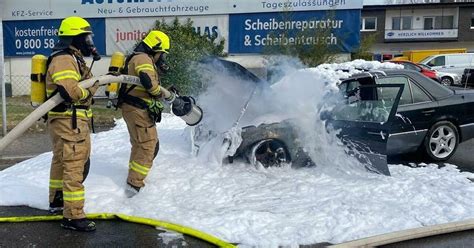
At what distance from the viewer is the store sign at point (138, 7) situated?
17938 millimetres

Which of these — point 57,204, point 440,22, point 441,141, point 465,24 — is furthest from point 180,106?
point 440,22

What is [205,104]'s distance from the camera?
24.4 feet

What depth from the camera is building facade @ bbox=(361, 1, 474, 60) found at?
43.6m

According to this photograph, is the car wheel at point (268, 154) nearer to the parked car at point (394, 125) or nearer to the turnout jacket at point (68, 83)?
the parked car at point (394, 125)

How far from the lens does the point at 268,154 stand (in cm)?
686

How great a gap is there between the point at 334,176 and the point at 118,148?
3.44 meters

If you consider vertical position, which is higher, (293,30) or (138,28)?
(138,28)

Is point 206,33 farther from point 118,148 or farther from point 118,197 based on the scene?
point 118,197

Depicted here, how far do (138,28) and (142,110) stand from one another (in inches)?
544

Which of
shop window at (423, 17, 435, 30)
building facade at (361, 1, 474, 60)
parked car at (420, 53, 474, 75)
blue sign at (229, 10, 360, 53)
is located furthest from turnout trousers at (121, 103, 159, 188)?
shop window at (423, 17, 435, 30)

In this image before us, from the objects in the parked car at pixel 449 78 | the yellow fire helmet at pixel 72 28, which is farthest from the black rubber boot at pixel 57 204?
the parked car at pixel 449 78

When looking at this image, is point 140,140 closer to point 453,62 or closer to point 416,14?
point 453,62

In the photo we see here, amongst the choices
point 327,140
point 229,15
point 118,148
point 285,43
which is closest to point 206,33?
point 229,15

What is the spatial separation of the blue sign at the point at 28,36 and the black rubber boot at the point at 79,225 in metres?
16.0
